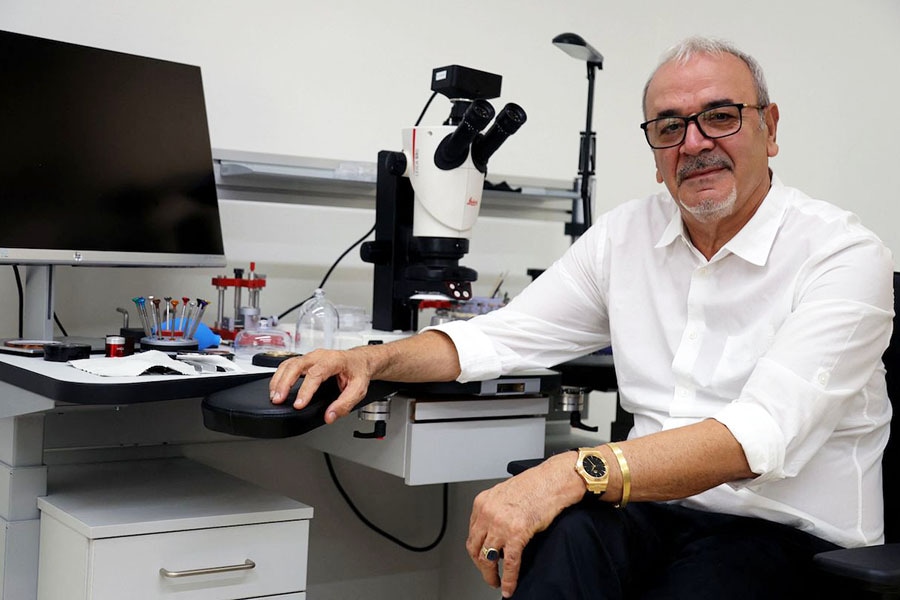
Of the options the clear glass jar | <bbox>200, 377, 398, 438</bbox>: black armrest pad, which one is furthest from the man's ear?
the clear glass jar

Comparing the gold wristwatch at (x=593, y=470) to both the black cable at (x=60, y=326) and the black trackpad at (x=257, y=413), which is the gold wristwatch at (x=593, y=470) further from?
the black cable at (x=60, y=326)

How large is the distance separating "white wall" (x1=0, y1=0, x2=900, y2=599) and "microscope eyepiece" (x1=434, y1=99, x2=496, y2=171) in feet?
2.15

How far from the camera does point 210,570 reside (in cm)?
153

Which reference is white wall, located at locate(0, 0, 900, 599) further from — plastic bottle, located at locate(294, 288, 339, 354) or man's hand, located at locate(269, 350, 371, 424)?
Result: man's hand, located at locate(269, 350, 371, 424)

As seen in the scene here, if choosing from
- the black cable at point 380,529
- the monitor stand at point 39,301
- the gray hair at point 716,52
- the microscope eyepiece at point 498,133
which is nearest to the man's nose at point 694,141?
the gray hair at point 716,52

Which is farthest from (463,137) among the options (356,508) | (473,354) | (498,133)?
(356,508)

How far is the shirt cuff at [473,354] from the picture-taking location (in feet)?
5.41

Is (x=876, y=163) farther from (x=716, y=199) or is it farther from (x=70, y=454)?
(x=70, y=454)

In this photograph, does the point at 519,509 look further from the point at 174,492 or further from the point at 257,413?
the point at 174,492

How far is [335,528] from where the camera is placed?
2576mm

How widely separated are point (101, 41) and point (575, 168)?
1361 mm

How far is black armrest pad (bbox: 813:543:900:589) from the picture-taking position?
106cm

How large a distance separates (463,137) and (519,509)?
0.82m

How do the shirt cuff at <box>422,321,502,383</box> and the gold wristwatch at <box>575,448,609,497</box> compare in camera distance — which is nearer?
the gold wristwatch at <box>575,448,609,497</box>
